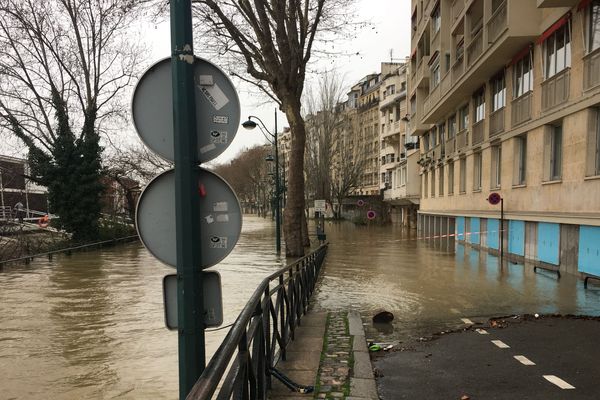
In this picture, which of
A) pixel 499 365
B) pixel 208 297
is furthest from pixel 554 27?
Answer: pixel 208 297

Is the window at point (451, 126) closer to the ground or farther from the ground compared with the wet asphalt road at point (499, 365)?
farther from the ground

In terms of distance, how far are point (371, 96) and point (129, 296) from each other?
233 ft

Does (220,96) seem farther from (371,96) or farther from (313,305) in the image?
(371,96)

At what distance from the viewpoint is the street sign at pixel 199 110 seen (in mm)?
2582

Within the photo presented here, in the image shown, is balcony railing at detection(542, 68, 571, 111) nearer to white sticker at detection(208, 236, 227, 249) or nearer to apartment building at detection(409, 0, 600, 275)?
apartment building at detection(409, 0, 600, 275)

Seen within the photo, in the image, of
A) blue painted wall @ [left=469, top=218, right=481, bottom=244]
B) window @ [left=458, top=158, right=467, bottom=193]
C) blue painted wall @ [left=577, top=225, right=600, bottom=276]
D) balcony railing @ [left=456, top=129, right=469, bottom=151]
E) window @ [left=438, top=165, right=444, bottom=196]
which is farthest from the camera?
window @ [left=438, top=165, right=444, bottom=196]

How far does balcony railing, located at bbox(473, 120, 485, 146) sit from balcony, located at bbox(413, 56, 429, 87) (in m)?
10.0

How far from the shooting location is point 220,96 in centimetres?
261

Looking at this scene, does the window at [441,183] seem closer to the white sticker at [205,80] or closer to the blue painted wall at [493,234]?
the blue painted wall at [493,234]

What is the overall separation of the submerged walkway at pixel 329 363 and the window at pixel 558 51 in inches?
454

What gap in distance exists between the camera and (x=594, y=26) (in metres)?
12.3

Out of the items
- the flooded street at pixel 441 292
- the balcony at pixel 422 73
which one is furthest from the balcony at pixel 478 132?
the balcony at pixel 422 73

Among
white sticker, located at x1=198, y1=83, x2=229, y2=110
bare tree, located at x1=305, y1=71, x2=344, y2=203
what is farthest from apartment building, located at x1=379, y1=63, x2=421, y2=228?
white sticker, located at x1=198, y1=83, x2=229, y2=110

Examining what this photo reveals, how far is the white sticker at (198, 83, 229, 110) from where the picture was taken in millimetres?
2594
